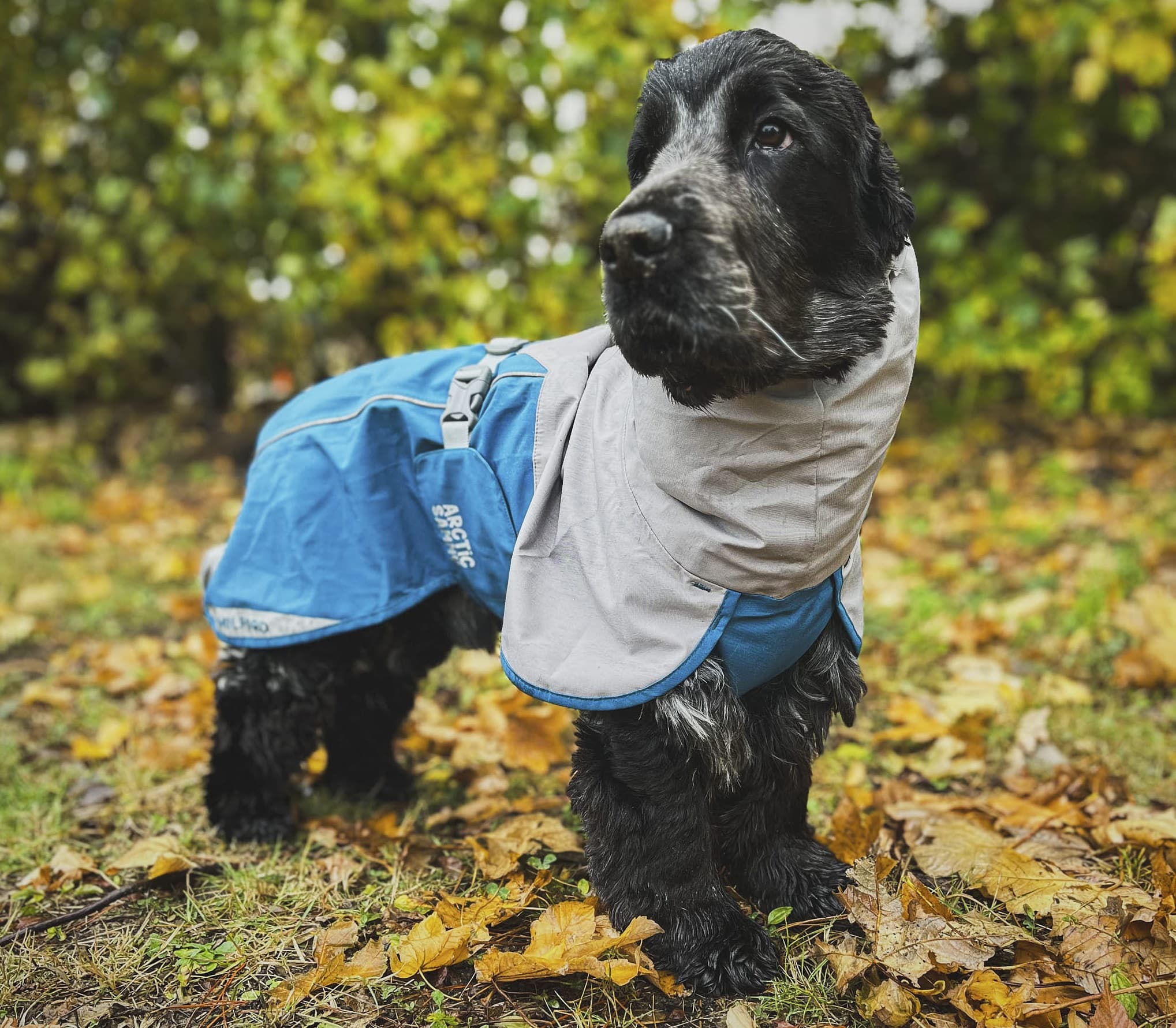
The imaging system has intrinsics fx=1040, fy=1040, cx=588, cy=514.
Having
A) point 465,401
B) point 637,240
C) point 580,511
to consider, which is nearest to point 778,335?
point 637,240

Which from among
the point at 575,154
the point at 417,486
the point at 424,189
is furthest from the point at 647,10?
Result: the point at 417,486

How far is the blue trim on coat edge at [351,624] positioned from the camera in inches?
103

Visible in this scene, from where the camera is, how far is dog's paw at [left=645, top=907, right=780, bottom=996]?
217cm

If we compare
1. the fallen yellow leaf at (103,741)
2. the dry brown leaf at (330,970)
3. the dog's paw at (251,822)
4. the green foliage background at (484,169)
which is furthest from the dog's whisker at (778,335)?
the green foliage background at (484,169)

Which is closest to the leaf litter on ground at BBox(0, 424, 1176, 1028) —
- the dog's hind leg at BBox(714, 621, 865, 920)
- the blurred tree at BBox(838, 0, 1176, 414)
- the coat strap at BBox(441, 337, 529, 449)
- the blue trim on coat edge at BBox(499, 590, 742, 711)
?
the dog's hind leg at BBox(714, 621, 865, 920)

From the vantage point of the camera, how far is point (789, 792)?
250cm

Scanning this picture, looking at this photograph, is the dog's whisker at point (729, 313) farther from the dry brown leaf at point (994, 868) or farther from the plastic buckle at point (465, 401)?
the dry brown leaf at point (994, 868)

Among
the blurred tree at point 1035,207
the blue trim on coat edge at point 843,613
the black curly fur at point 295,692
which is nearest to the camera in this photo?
the blue trim on coat edge at point 843,613

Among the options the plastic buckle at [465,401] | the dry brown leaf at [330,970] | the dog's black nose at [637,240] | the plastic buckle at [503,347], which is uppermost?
the dog's black nose at [637,240]

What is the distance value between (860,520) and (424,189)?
4644 millimetres

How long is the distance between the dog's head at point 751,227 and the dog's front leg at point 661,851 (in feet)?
2.43

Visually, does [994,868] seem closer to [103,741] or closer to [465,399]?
[465,399]

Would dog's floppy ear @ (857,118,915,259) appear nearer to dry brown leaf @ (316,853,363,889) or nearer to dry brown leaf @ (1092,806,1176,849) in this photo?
dry brown leaf @ (1092,806,1176,849)

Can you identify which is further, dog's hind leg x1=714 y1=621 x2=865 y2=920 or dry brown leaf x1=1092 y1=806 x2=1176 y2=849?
dry brown leaf x1=1092 y1=806 x2=1176 y2=849
